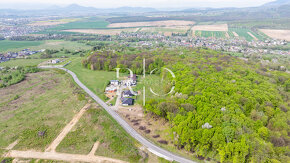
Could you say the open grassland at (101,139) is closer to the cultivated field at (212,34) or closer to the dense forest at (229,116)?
the dense forest at (229,116)

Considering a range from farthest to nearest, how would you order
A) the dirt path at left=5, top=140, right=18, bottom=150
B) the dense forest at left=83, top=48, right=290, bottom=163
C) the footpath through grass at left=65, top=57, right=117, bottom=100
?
the footpath through grass at left=65, top=57, right=117, bottom=100
the dirt path at left=5, top=140, right=18, bottom=150
the dense forest at left=83, top=48, right=290, bottom=163

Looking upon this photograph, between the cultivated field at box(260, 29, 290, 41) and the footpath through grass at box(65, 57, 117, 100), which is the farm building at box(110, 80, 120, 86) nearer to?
the footpath through grass at box(65, 57, 117, 100)

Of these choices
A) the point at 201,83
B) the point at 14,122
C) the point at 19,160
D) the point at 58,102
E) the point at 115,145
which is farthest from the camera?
the point at 58,102

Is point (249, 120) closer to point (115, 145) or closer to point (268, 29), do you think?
point (115, 145)

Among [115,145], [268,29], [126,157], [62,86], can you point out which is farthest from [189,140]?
[268,29]

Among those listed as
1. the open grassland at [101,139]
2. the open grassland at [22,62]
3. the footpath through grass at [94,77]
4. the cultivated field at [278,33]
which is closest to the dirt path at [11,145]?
the open grassland at [101,139]

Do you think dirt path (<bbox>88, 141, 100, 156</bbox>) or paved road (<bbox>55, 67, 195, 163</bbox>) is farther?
dirt path (<bbox>88, 141, 100, 156</bbox>)

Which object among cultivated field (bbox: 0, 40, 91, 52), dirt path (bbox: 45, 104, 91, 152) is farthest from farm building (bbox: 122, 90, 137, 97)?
cultivated field (bbox: 0, 40, 91, 52)
